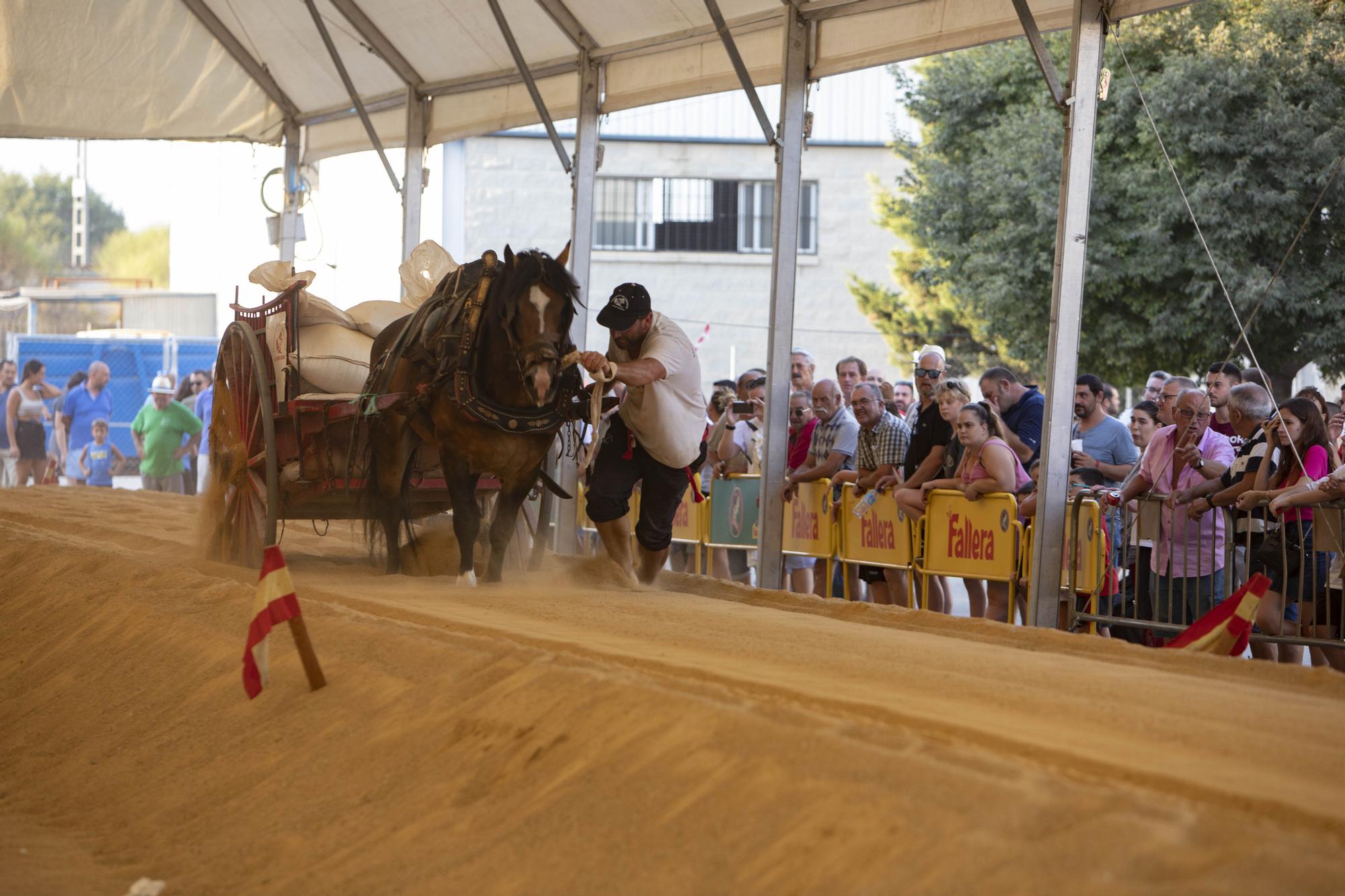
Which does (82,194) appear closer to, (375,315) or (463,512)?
(375,315)

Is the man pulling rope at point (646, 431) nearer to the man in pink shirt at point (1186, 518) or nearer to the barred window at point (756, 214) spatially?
the man in pink shirt at point (1186, 518)

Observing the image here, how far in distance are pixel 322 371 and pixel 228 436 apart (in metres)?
0.93

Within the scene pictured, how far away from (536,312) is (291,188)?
1010 cm

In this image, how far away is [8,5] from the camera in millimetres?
14914

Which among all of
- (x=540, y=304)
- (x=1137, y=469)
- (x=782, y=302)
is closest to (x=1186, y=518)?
(x=1137, y=469)

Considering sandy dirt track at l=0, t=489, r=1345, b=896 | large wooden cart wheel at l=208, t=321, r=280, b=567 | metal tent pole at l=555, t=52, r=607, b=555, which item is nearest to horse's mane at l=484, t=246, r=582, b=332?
sandy dirt track at l=0, t=489, r=1345, b=896

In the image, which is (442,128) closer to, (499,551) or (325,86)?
(325,86)

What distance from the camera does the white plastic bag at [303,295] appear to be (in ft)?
32.2

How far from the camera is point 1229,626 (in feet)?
20.0

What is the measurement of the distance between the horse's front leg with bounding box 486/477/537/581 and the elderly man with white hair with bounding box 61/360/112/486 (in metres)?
12.6

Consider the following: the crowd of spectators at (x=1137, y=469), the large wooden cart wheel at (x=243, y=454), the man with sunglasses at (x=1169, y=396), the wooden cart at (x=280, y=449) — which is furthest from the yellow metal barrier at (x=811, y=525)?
the large wooden cart wheel at (x=243, y=454)

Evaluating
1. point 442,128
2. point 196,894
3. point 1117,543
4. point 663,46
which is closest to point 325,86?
point 442,128

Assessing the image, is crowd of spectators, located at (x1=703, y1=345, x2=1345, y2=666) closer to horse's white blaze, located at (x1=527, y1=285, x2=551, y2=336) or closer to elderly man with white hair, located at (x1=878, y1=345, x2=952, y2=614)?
elderly man with white hair, located at (x1=878, y1=345, x2=952, y2=614)

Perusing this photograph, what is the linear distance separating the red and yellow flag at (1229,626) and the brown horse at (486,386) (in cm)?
358
